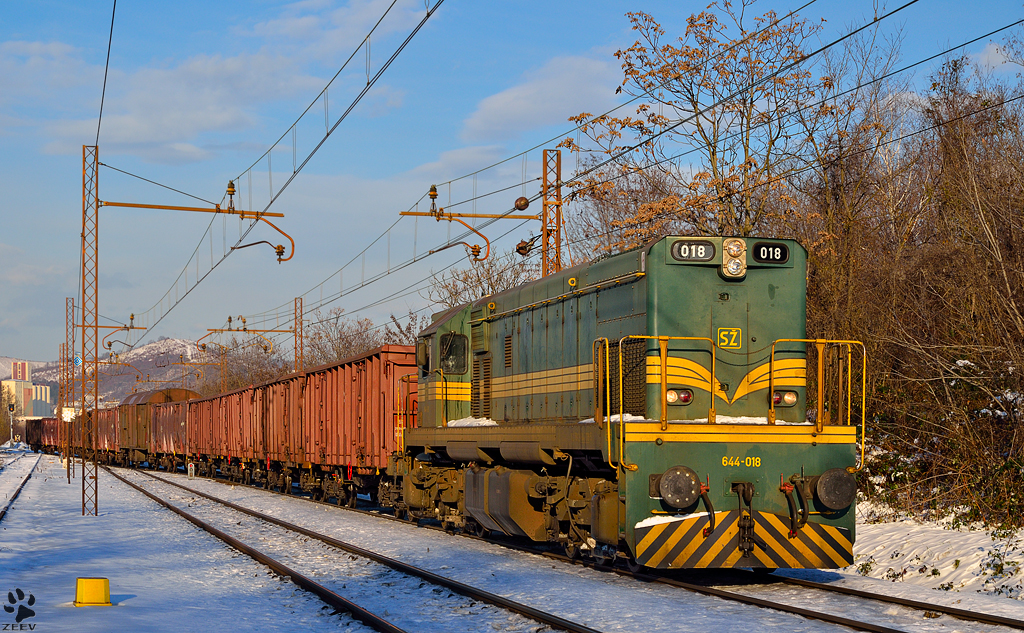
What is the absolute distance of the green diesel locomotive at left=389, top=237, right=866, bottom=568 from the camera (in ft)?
32.0

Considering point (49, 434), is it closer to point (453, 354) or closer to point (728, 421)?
point (453, 354)

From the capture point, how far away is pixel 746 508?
9828 mm

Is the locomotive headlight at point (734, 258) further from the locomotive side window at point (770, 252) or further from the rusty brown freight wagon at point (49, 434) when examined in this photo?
the rusty brown freight wagon at point (49, 434)

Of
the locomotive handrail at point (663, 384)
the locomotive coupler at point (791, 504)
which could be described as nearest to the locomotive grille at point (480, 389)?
the locomotive handrail at point (663, 384)

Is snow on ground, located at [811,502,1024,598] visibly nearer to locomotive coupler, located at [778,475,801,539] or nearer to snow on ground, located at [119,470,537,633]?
locomotive coupler, located at [778,475,801,539]

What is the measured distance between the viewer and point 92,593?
9.44m

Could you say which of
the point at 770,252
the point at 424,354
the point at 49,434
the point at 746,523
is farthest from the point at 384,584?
the point at 49,434

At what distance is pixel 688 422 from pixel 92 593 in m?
6.18

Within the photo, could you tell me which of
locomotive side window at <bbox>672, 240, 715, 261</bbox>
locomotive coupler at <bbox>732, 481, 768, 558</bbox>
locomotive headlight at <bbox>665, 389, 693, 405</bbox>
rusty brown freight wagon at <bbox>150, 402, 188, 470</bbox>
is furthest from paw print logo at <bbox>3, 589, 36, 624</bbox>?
rusty brown freight wagon at <bbox>150, 402, 188, 470</bbox>

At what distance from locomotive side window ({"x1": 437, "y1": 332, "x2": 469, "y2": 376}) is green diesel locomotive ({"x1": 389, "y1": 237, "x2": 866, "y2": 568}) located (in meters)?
2.77

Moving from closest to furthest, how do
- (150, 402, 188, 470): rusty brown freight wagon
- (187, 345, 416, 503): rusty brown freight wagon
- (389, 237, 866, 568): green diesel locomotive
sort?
1. (389, 237, 866, 568): green diesel locomotive
2. (187, 345, 416, 503): rusty brown freight wagon
3. (150, 402, 188, 470): rusty brown freight wagon

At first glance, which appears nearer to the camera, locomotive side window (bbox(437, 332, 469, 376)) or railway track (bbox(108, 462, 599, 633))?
railway track (bbox(108, 462, 599, 633))

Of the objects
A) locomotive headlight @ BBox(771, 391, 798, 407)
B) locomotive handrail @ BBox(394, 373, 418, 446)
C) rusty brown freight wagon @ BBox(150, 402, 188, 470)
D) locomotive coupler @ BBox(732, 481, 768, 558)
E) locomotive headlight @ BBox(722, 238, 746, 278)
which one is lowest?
rusty brown freight wagon @ BBox(150, 402, 188, 470)

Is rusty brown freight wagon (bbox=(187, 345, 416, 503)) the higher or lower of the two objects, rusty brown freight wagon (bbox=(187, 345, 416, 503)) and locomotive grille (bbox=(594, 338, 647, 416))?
the lower
